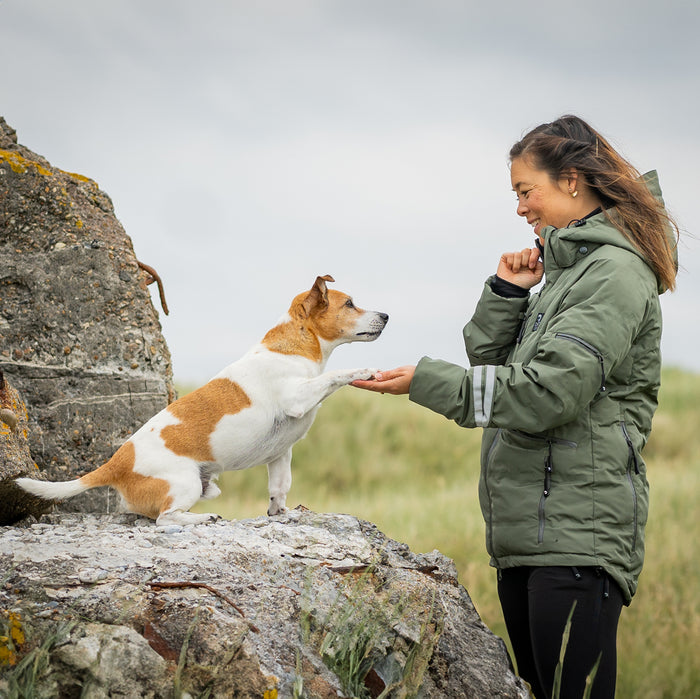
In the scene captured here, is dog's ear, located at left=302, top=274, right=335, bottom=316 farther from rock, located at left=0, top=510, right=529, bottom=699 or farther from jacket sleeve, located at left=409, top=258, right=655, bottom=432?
jacket sleeve, located at left=409, top=258, right=655, bottom=432

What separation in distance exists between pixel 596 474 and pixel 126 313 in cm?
350

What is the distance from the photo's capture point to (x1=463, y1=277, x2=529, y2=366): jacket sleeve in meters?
4.25

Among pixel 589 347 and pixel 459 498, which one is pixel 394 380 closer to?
pixel 589 347

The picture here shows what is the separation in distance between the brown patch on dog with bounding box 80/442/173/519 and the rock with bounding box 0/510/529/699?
0.61ft

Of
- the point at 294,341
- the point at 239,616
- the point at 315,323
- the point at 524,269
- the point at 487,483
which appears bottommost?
the point at 239,616

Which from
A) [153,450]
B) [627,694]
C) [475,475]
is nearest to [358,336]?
[153,450]

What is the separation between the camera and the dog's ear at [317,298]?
16.5 ft

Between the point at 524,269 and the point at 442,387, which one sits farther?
the point at 524,269

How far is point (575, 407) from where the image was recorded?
337 centimetres

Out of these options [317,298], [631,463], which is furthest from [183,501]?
[631,463]

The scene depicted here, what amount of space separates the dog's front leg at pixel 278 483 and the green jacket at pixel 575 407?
5.25ft

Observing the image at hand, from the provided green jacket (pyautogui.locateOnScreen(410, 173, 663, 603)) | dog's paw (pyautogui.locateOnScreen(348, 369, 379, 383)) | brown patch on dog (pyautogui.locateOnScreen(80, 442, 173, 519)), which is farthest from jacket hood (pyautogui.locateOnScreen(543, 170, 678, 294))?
brown patch on dog (pyautogui.locateOnScreen(80, 442, 173, 519))

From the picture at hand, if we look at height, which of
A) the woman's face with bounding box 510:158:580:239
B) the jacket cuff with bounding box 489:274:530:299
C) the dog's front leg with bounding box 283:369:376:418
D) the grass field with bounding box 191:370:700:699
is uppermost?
the woman's face with bounding box 510:158:580:239

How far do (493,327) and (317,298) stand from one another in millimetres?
1238
